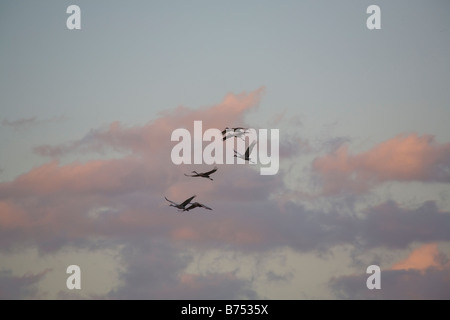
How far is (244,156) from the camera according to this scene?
12175 cm
